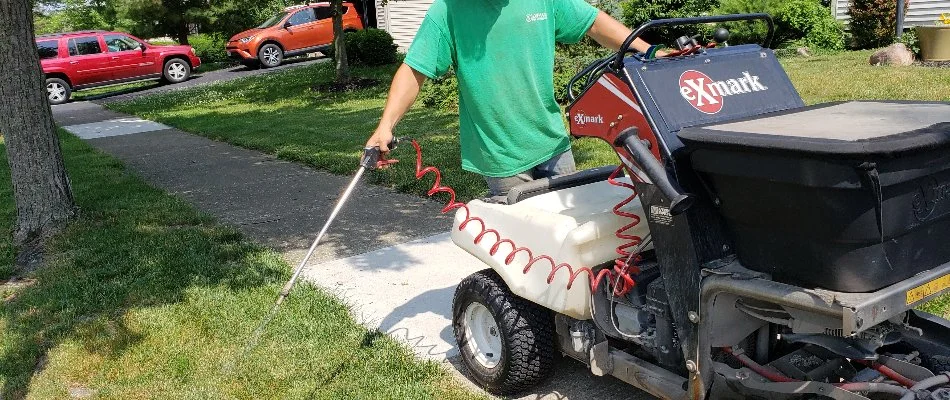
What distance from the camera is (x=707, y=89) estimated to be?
2668 mm

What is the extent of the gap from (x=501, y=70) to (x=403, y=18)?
71.9 ft

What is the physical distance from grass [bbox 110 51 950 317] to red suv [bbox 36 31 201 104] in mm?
3465

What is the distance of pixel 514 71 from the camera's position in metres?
3.29

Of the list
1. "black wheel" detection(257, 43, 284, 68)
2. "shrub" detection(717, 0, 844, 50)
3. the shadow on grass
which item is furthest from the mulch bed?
the shadow on grass

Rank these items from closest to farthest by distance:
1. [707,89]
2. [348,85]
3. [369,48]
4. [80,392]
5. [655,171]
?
[655,171] → [707,89] → [80,392] → [348,85] → [369,48]

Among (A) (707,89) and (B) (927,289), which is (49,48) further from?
(B) (927,289)

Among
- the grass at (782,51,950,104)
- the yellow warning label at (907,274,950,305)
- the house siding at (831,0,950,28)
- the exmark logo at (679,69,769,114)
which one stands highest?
the exmark logo at (679,69,769,114)

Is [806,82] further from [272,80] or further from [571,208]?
[272,80]

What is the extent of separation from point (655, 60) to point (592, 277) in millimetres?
756

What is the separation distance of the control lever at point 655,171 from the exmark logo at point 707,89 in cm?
24

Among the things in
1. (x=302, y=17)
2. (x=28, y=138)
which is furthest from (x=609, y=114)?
(x=302, y=17)

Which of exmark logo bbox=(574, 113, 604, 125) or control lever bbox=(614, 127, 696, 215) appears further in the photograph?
exmark logo bbox=(574, 113, 604, 125)

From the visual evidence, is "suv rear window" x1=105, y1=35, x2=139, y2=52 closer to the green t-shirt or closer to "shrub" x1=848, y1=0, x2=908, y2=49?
"shrub" x1=848, y1=0, x2=908, y2=49

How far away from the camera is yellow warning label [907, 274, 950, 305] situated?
2152mm
